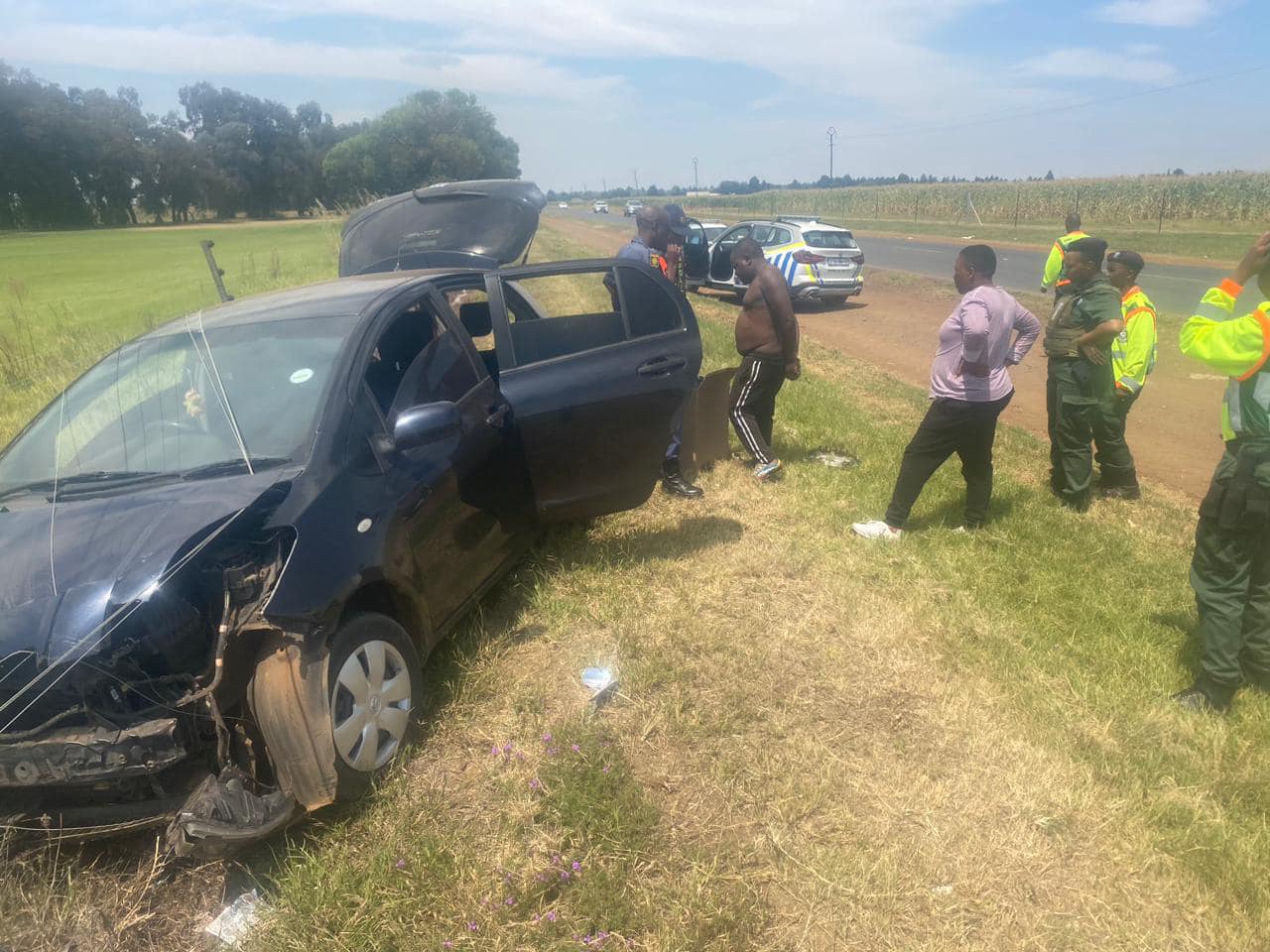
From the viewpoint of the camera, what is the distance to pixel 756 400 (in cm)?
582

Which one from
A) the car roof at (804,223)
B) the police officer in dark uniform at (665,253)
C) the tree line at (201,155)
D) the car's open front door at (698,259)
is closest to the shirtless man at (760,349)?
the police officer in dark uniform at (665,253)

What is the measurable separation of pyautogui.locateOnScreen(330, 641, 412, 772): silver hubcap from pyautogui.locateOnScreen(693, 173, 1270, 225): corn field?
36.6 meters

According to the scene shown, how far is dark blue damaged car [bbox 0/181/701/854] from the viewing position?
215 centimetres

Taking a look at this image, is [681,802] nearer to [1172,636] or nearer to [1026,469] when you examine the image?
[1172,636]

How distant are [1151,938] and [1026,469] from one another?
4.47 metres

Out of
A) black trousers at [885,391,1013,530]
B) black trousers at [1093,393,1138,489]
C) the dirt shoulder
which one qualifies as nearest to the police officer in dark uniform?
black trousers at [885,391,1013,530]

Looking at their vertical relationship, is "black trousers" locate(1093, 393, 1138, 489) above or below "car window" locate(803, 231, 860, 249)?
below

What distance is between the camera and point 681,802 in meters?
2.77

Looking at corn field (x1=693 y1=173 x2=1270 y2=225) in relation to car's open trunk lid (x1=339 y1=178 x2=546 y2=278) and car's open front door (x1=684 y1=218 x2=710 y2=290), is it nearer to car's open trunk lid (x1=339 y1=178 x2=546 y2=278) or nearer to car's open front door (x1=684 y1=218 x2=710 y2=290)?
car's open front door (x1=684 y1=218 x2=710 y2=290)

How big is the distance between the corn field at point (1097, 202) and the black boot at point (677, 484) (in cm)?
3345

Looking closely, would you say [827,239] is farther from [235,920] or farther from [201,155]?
[201,155]

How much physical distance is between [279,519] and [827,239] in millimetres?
13705

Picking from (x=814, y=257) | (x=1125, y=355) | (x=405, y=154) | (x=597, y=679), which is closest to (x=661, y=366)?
(x=597, y=679)

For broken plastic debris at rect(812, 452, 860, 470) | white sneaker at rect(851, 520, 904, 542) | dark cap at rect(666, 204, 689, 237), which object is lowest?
white sneaker at rect(851, 520, 904, 542)
